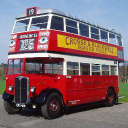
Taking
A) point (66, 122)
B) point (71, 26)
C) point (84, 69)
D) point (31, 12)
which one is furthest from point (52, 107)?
point (31, 12)

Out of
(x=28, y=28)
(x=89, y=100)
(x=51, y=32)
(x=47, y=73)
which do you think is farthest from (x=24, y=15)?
(x=89, y=100)

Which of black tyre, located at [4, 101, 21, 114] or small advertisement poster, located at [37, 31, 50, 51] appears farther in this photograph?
black tyre, located at [4, 101, 21, 114]

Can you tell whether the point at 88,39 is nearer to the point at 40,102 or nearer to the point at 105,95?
the point at 105,95

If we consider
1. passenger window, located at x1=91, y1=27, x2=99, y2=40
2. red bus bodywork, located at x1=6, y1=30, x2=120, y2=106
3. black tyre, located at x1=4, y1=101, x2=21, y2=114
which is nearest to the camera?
red bus bodywork, located at x1=6, y1=30, x2=120, y2=106

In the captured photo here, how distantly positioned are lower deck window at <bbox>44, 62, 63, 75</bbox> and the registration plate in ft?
5.04

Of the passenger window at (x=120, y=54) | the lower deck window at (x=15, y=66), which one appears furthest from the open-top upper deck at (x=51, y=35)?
the passenger window at (x=120, y=54)

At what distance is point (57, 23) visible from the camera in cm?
1152

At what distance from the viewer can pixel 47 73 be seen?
12.2 meters

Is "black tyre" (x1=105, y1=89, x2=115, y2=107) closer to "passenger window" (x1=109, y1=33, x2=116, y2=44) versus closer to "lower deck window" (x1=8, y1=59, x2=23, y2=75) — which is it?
"passenger window" (x1=109, y1=33, x2=116, y2=44)

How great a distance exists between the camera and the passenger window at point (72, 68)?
1193 centimetres

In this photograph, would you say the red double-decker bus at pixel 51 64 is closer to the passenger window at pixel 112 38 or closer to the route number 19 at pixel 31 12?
the route number 19 at pixel 31 12

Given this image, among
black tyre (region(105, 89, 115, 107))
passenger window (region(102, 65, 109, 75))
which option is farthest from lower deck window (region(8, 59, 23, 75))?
black tyre (region(105, 89, 115, 107))

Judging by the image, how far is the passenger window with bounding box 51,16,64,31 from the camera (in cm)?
1134

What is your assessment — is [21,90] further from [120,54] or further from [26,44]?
[120,54]
